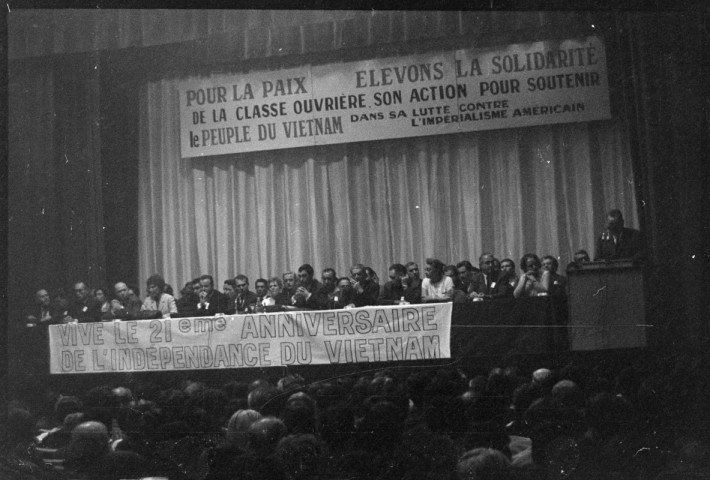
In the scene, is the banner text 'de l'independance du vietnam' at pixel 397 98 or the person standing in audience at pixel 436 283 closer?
the banner text 'de l'independance du vietnam' at pixel 397 98

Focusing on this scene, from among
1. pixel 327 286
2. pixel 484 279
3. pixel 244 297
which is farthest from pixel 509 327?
pixel 244 297

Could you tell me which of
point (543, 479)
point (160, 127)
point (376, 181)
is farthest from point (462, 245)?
point (543, 479)

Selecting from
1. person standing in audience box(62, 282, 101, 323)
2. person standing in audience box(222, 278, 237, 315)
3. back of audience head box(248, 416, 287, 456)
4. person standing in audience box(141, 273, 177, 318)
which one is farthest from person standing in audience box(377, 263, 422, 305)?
person standing in audience box(62, 282, 101, 323)

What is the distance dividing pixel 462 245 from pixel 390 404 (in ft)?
12.6

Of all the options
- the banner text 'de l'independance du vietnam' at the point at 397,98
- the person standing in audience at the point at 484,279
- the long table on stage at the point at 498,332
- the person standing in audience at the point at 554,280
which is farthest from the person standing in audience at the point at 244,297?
the person standing in audience at the point at 554,280

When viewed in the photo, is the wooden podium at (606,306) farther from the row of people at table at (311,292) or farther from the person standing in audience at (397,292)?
the person standing in audience at (397,292)

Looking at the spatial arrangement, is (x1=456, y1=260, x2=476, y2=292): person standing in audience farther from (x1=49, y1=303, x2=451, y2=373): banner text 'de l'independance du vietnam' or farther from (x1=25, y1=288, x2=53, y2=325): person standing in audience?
(x1=25, y1=288, x2=53, y2=325): person standing in audience

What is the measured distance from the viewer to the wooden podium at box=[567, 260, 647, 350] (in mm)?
6301

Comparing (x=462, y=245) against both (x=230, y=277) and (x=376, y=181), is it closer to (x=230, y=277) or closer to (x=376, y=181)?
(x=376, y=181)

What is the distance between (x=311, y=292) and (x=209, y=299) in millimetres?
Result: 984

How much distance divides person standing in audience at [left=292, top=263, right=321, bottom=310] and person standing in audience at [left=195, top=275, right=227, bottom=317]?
726 millimetres

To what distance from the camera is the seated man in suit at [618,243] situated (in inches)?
268

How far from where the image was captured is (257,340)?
23.9 ft

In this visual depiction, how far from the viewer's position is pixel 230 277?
33.9 feet
